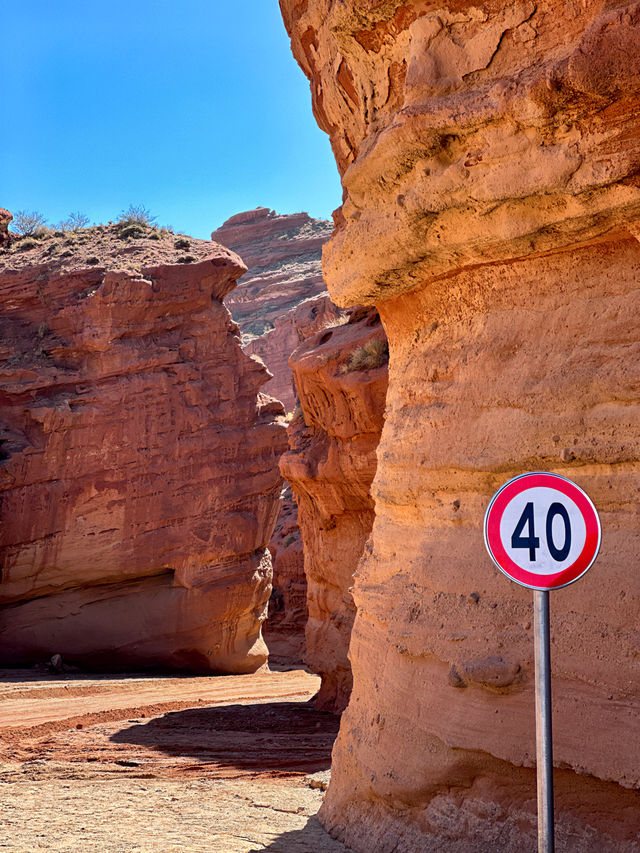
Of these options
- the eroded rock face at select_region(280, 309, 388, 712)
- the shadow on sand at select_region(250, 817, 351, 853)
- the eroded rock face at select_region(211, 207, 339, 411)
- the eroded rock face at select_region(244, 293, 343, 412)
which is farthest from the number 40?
the eroded rock face at select_region(211, 207, 339, 411)

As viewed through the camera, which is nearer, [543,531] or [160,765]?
[543,531]

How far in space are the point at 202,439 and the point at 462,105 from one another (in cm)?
1590

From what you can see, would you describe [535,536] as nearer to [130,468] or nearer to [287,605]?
[130,468]

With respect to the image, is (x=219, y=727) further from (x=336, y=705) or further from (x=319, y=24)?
(x=319, y=24)

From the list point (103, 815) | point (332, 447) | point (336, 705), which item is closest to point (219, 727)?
point (336, 705)

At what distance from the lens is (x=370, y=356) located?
1116 cm

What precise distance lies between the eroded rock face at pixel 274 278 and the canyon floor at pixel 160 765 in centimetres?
2865

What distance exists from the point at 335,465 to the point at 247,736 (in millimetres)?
4008

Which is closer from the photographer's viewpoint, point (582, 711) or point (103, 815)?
point (582, 711)

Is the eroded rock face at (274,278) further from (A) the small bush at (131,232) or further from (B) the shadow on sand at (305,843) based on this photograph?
(B) the shadow on sand at (305,843)

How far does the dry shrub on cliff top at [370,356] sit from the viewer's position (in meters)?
11.1

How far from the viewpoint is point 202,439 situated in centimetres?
1962

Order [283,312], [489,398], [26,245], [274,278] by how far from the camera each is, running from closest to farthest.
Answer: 1. [489,398]
2. [26,245]
3. [283,312]
4. [274,278]

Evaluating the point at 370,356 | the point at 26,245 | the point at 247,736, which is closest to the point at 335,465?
the point at 370,356
